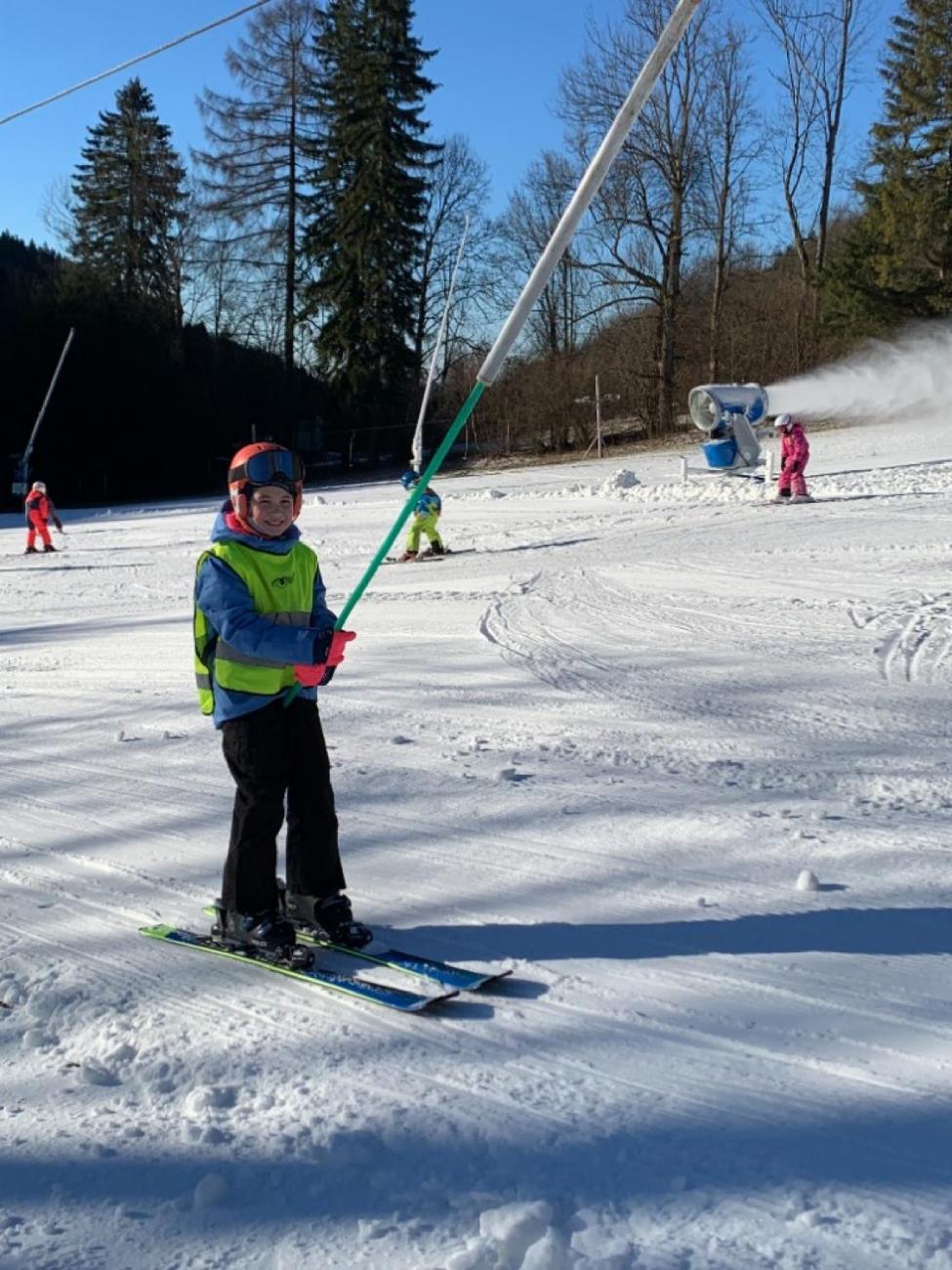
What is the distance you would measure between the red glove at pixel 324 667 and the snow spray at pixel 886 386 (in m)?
26.6

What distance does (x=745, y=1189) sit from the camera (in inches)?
99.4

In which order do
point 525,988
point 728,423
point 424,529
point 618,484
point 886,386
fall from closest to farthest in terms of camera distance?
point 525,988 → point 424,529 → point 618,484 → point 728,423 → point 886,386

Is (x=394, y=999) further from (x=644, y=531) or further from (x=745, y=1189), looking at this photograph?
(x=644, y=531)

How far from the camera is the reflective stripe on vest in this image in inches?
149

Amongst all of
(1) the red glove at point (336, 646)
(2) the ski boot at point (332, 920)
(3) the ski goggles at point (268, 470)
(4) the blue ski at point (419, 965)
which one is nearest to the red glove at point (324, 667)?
(1) the red glove at point (336, 646)

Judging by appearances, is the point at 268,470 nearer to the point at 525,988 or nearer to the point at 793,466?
the point at 525,988

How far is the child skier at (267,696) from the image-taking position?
3.74 meters

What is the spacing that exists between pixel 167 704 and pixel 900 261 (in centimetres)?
3291

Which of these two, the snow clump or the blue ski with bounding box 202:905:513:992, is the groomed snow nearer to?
the blue ski with bounding box 202:905:513:992

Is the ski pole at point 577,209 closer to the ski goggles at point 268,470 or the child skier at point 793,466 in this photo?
the ski goggles at point 268,470

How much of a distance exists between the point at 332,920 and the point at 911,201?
121 feet

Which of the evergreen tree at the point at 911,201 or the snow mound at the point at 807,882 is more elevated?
the evergreen tree at the point at 911,201

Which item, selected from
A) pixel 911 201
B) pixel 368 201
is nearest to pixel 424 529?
pixel 911 201

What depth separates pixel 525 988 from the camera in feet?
11.6
